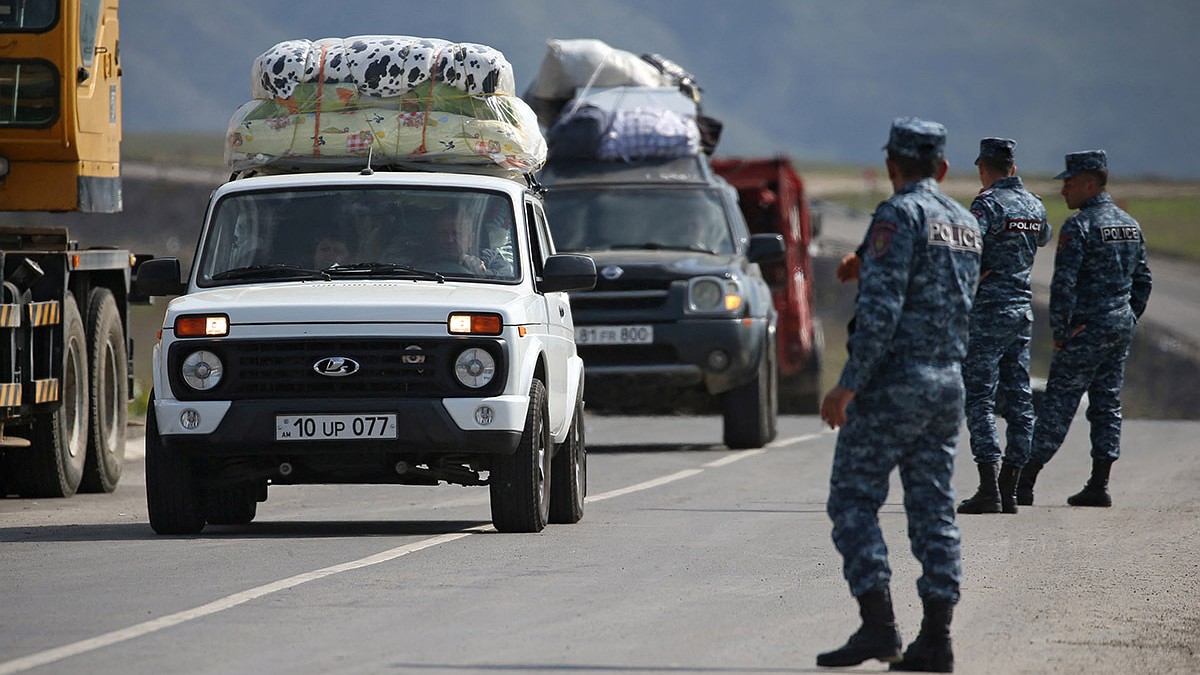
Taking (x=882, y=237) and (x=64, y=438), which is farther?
(x=64, y=438)

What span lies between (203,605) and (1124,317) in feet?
23.6

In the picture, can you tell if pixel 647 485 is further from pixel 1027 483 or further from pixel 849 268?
pixel 849 268

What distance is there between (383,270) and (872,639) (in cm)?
498

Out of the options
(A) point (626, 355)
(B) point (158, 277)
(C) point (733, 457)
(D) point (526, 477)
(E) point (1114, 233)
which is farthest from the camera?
(A) point (626, 355)

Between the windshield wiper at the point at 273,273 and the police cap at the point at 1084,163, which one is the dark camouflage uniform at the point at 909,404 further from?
the police cap at the point at 1084,163

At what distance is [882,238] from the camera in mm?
7680

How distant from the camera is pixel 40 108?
49.5ft

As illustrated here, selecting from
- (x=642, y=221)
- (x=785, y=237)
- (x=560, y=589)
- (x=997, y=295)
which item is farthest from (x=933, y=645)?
(x=785, y=237)

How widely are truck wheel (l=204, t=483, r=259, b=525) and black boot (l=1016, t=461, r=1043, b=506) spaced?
4.85 meters

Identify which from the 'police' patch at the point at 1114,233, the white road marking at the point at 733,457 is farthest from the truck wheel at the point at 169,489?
the white road marking at the point at 733,457

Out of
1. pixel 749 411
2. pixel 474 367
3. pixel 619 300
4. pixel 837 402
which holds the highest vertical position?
pixel 837 402

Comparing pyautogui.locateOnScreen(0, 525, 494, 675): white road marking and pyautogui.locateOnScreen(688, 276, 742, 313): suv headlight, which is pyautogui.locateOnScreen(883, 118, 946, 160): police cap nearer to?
pyautogui.locateOnScreen(0, 525, 494, 675): white road marking

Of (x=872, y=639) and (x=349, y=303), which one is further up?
(x=349, y=303)

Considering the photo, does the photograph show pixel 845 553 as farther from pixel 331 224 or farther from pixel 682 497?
pixel 682 497
